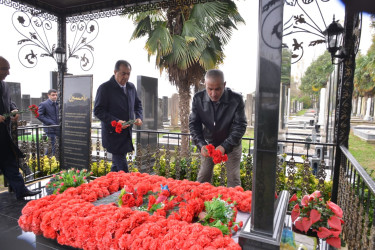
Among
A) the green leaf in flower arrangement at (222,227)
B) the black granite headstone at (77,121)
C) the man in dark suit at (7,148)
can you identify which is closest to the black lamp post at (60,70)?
the black granite headstone at (77,121)

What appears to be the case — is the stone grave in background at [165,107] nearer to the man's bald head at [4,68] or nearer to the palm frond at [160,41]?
the palm frond at [160,41]

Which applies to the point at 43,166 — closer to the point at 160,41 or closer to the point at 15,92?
the point at 160,41

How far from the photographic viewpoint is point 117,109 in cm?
362

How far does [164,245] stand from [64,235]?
0.82 meters

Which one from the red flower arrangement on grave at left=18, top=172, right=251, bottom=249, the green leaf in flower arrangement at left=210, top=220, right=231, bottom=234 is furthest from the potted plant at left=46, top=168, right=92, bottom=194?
the green leaf in flower arrangement at left=210, top=220, right=231, bottom=234

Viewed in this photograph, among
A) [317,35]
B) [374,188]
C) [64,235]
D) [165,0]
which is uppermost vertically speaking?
[165,0]

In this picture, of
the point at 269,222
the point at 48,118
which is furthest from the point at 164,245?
the point at 48,118

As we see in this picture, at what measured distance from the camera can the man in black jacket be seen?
2.81 m

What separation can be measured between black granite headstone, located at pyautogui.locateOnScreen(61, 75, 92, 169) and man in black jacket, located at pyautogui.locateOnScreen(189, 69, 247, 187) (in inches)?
84.2

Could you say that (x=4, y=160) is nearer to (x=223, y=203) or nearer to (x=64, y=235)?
(x=64, y=235)

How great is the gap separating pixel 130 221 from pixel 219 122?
168 centimetres

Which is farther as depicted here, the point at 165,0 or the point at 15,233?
the point at 165,0

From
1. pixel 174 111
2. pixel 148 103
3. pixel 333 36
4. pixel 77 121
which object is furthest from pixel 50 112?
pixel 174 111

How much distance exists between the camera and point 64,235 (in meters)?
1.74
